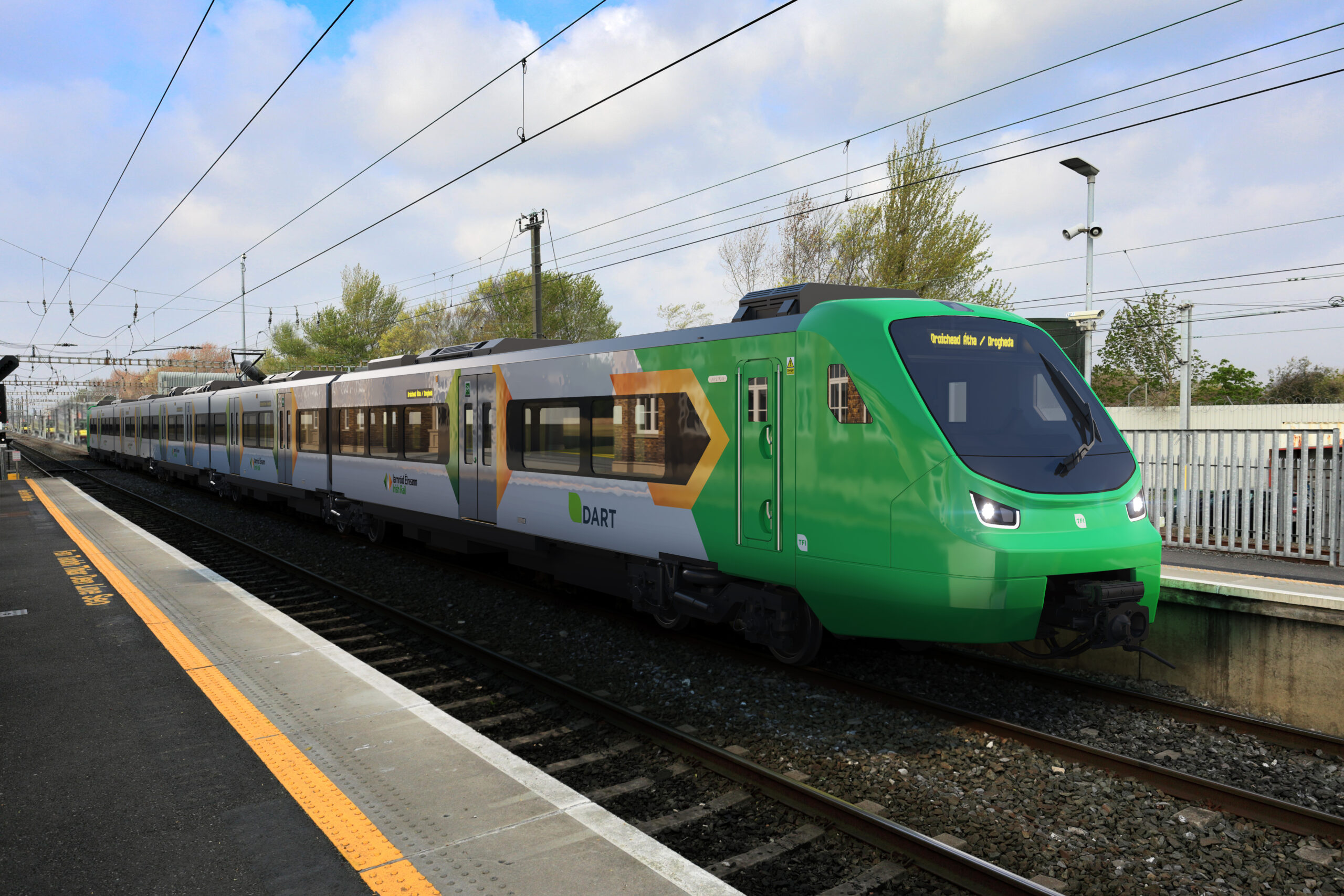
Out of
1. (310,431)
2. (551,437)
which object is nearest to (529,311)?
(310,431)

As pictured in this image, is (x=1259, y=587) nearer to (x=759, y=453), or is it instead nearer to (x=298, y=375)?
(x=759, y=453)

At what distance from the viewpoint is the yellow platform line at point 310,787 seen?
140 inches

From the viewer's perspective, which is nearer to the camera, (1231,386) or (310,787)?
(310,787)

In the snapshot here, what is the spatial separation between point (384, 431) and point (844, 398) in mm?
9249

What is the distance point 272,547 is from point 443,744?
35.8ft

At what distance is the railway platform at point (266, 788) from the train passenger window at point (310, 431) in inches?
321

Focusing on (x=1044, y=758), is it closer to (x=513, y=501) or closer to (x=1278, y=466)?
(x=513, y=501)

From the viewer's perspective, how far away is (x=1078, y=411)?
20.2 feet

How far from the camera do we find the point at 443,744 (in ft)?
16.4

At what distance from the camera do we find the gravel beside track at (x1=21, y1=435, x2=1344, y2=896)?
4.16 m

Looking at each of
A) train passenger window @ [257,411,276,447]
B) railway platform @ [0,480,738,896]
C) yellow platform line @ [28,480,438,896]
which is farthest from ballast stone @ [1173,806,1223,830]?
train passenger window @ [257,411,276,447]

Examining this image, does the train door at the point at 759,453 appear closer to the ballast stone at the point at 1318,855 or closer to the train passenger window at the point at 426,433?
the ballast stone at the point at 1318,855

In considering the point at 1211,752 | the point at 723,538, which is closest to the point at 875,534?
the point at 723,538

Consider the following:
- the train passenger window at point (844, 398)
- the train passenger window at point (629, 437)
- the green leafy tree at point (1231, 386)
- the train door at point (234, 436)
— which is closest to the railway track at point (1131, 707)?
the train passenger window at point (629, 437)
